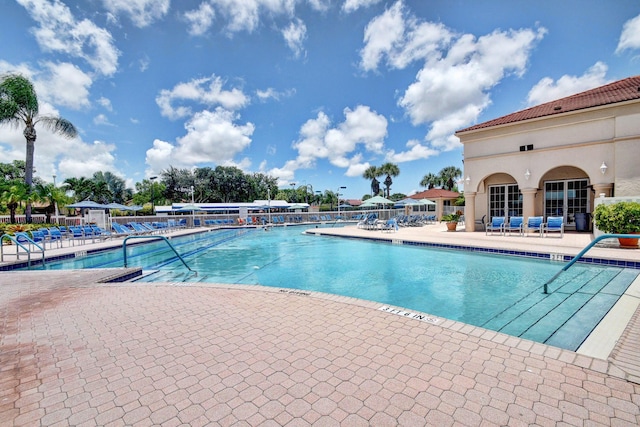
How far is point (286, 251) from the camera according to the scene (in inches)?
472

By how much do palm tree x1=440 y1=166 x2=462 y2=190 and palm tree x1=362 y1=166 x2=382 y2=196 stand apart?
11482mm

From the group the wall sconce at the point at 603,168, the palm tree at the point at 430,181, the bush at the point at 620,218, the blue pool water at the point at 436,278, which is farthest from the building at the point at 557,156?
the palm tree at the point at 430,181

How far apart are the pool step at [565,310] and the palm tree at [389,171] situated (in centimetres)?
4777

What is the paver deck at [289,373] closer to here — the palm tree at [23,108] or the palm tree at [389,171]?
the palm tree at [23,108]

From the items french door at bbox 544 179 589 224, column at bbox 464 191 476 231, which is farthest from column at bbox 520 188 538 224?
column at bbox 464 191 476 231

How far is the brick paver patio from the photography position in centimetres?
194

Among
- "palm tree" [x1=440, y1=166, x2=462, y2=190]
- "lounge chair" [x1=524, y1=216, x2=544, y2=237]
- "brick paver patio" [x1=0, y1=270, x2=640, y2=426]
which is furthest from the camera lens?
"palm tree" [x1=440, y1=166, x2=462, y2=190]

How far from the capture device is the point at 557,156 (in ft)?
40.2

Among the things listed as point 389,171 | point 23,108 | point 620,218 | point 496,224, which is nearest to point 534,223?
point 496,224

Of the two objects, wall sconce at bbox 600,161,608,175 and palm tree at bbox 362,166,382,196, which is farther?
palm tree at bbox 362,166,382,196

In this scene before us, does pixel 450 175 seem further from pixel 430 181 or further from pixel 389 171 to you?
pixel 389 171

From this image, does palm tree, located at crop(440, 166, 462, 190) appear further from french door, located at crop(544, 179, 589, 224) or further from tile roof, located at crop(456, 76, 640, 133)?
french door, located at crop(544, 179, 589, 224)

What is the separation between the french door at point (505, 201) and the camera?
47.4ft

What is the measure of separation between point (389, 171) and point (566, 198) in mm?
40299
